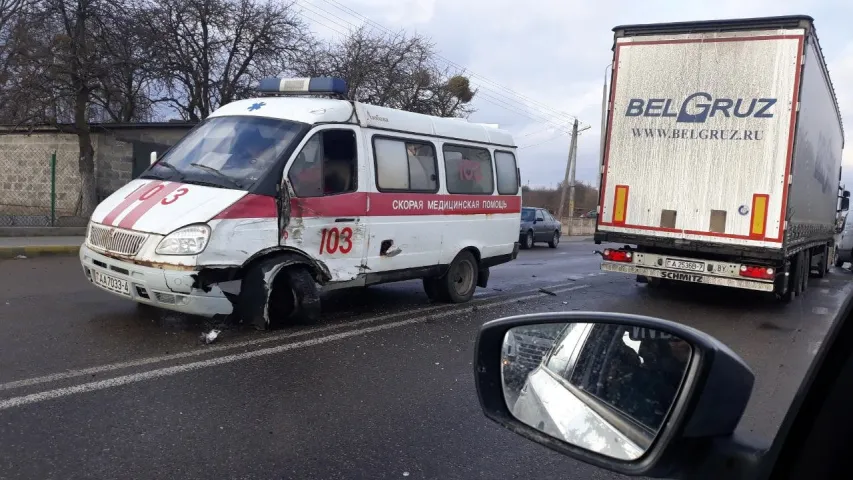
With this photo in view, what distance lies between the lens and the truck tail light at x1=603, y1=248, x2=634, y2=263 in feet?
34.5

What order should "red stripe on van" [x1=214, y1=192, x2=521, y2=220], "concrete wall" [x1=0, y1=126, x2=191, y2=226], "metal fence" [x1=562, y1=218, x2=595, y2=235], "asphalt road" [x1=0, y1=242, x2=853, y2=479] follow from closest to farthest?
"asphalt road" [x1=0, y1=242, x2=853, y2=479] → "red stripe on van" [x1=214, y1=192, x2=521, y2=220] → "concrete wall" [x1=0, y1=126, x2=191, y2=226] → "metal fence" [x1=562, y1=218, x2=595, y2=235]

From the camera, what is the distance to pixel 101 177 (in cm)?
1920

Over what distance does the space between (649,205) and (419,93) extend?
2044 centimetres

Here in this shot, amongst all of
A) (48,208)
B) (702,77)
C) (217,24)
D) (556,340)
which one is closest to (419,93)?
(217,24)

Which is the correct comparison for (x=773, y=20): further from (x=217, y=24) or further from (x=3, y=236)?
(x=217, y=24)

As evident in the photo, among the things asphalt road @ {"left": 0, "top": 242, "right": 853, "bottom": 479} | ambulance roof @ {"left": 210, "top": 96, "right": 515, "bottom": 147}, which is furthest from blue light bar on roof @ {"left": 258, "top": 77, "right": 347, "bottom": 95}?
asphalt road @ {"left": 0, "top": 242, "right": 853, "bottom": 479}

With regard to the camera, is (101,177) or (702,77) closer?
(702,77)

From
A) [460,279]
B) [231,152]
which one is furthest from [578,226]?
[231,152]

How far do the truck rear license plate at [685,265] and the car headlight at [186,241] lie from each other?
708 cm

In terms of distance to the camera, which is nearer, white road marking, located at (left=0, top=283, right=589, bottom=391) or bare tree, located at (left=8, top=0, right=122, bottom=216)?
white road marking, located at (left=0, top=283, right=589, bottom=391)

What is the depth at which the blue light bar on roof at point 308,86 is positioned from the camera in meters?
7.70

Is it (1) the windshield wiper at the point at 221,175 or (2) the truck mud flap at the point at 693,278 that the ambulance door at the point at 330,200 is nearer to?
(1) the windshield wiper at the point at 221,175

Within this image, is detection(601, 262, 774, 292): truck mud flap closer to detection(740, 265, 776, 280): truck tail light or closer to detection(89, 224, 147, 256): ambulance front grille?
detection(740, 265, 776, 280): truck tail light

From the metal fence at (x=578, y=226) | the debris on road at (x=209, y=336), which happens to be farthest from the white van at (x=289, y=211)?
the metal fence at (x=578, y=226)
